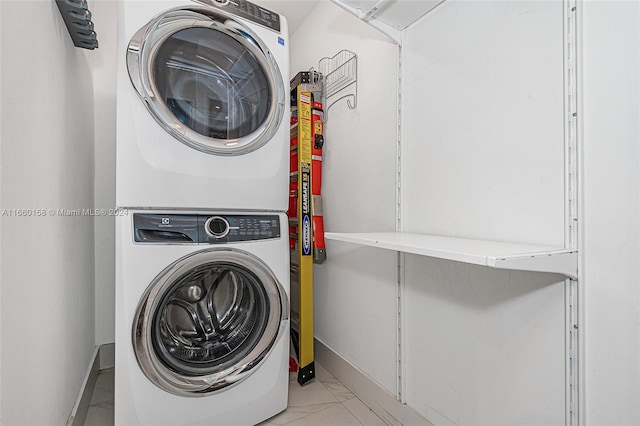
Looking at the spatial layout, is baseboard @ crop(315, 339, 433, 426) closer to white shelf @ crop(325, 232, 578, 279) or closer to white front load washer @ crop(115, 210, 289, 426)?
white front load washer @ crop(115, 210, 289, 426)

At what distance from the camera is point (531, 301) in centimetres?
94

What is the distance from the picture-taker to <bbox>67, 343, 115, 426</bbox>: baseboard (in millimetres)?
1280

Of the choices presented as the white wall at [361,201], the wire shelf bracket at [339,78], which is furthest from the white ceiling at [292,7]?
the wire shelf bracket at [339,78]

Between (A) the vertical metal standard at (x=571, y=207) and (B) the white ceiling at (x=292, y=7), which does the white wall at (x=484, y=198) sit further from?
(B) the white ceiling at (x=292, y=7)

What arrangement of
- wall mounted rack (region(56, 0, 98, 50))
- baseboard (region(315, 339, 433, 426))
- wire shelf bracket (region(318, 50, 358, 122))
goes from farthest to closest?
wire shelf bracket (region(318, 50, 358, 122))
baseboard (region(315, 339, 433, 426))
wall mounted rack (region(56, 0, 98, 50))

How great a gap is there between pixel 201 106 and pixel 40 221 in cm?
65

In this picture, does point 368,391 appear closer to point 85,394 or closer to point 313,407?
point 313,407

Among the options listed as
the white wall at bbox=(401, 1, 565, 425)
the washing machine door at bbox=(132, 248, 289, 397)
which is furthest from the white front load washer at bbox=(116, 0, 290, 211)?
the white wall at bbox=(401, 1, 565, 425)

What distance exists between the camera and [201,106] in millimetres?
1271

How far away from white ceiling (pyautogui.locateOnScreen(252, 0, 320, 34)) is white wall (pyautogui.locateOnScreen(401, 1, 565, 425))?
3.58 feet

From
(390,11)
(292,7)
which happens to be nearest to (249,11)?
(390,11)

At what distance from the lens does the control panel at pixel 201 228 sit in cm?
116

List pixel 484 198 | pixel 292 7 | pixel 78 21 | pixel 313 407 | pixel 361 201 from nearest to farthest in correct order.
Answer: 1. pixel 484 198
2. pixel 78 21
3. pixel 313 407
4. pixel 361 201
5. pixel 292 7

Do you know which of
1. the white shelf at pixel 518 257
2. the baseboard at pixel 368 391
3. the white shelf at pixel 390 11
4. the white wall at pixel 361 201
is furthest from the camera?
the white wall at pixel 361 201
